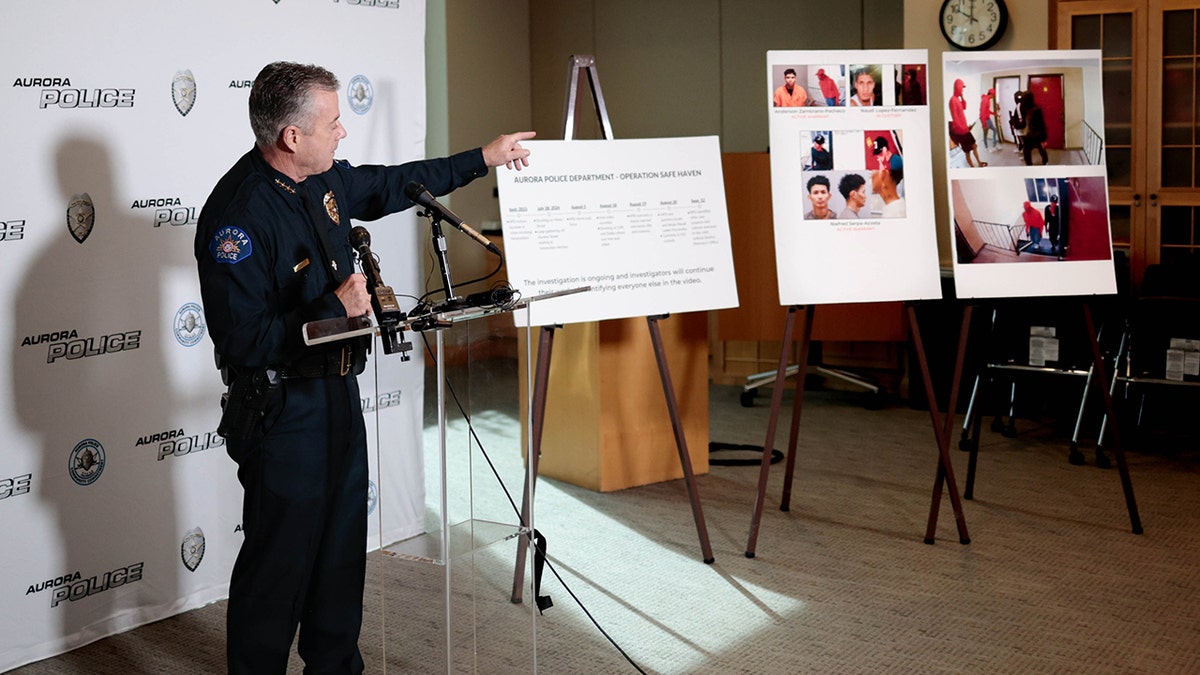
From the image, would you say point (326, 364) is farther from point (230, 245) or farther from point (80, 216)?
point (80, 216)

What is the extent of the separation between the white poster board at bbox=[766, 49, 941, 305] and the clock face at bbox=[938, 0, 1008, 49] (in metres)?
2.32

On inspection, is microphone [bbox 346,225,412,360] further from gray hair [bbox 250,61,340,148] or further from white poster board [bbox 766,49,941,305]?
white poster board [bbox 766,49,941,305]

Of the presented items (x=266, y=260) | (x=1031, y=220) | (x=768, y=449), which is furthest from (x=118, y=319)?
(x=1031, y=220)

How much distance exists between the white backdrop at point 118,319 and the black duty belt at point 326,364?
26 centimetres

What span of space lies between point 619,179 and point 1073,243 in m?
1.70

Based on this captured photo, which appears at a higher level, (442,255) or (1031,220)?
(1031,220)

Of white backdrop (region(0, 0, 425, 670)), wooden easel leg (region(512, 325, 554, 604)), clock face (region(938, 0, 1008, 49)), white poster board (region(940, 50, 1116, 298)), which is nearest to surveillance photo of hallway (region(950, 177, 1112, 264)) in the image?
white poster board (region(940, 50, 1116, 298))

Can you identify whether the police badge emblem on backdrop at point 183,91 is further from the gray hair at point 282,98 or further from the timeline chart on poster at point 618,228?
the gray hair at point 282,98

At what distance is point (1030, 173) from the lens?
4125mm

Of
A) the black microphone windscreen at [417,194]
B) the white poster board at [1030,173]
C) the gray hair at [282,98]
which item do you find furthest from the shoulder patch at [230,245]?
the white poster board at [1030,173]

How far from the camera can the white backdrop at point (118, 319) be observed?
10.2ft

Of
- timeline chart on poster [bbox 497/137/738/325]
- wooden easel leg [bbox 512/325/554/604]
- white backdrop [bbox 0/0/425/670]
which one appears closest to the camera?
wooden easel leg [bbox 512/325/554/604]

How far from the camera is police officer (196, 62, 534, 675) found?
2.41 m

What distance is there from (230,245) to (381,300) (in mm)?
387
